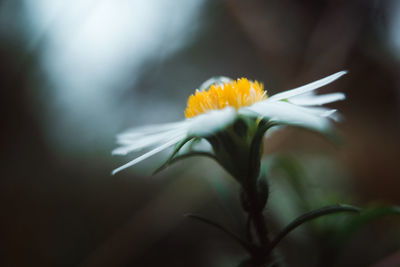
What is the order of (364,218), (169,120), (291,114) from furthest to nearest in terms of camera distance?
(169,120) < (364,218) < (291,114)

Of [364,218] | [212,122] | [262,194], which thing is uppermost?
[212,122]

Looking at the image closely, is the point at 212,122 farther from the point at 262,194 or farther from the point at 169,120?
the point at 169,120

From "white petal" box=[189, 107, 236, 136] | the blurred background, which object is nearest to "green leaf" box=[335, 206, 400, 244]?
the blurred background

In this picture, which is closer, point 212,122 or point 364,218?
point 212,122

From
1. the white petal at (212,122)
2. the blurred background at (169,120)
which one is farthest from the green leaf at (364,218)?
the white petal at (212,122)

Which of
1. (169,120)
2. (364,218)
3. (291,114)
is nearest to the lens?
(291,114)

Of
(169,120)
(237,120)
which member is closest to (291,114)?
(237,120)

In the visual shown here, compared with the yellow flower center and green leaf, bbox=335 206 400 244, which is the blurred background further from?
the yellow flower center

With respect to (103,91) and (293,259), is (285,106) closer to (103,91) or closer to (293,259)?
(293,259)
